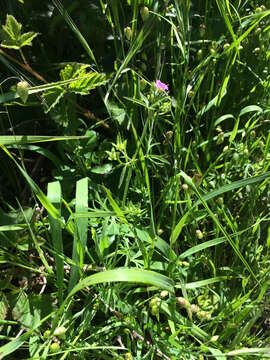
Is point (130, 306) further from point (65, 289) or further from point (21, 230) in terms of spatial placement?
point (21, 230)

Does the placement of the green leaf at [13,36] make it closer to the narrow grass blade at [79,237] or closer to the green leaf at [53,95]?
the green leaf at [53,95]

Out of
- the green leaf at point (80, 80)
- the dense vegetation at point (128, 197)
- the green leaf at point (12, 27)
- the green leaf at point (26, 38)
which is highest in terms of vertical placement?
the green leaf at point (12, 27)

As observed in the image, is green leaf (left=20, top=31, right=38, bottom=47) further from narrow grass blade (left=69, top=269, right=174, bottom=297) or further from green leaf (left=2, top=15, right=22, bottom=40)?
narrow grass blade (left=69, top=269, right=174, bottom=297)

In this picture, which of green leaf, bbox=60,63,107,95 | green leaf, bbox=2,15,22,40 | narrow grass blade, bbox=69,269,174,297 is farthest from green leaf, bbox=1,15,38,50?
narrow grass blade, bbox=69,269,174,297

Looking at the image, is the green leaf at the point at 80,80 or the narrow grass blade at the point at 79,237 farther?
the green leaf at the point at 80,80

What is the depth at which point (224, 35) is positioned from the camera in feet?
3.74

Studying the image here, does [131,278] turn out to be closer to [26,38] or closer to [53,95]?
[53,95]

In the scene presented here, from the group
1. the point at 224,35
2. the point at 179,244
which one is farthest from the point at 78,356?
the point at 224,35

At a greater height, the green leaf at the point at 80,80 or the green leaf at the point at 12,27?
the green leaf at the point at 12,27

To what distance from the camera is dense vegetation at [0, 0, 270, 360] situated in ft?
2.54

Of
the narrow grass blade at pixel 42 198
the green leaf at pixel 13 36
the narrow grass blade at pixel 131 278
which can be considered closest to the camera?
the narrow grass blade at pixel 131 278

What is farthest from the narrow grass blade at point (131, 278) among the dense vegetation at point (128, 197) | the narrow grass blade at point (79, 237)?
the narrow grass blade at point (79, 237)

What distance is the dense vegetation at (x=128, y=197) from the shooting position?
30.4 inches

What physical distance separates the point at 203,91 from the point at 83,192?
23.8 inches
